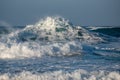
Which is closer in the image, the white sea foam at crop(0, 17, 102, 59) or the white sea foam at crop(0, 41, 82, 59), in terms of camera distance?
the white sea foam at crop(0, 41, 82, 59)

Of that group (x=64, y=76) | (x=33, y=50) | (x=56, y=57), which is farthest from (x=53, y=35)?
(x=64, y=76)

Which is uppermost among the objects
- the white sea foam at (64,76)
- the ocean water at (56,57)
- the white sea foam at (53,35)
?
the white sea foam at (53,35)

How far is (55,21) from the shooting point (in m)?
30.5

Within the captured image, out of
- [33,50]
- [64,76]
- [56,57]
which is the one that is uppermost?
[33,50]

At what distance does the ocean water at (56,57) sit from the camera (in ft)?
28.1

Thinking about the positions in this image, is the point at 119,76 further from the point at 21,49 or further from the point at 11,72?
the point at 21,49

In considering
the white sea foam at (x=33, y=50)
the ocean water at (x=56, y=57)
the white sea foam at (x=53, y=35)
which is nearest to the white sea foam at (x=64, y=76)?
the ocean water at (x=56, y=57)

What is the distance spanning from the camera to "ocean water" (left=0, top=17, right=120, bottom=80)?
Result: 28.1 feet

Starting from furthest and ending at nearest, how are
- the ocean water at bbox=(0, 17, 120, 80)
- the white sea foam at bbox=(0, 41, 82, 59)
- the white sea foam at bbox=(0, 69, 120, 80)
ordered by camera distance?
the white sea foam at bbox=(0, 41, 82, 59)
the ocean water at bbox=(0, 17, 120, 80)
the white sea foam at bbox=(0, 69, 120, 80)

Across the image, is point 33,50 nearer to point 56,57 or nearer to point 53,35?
point 56,57

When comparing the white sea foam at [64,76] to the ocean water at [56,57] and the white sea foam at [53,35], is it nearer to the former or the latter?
the ocean water at [56,57]

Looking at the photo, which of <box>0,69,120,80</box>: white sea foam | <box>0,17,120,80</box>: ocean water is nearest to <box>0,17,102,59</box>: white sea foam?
<box>0,17,120,80</box>: ocean water

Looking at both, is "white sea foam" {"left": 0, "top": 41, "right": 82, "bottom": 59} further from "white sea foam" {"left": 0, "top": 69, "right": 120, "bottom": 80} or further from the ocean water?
"white sea foam" {"left": 0, "top": 69, "right": 120, "bottom": 80}

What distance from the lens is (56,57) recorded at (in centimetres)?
1344
